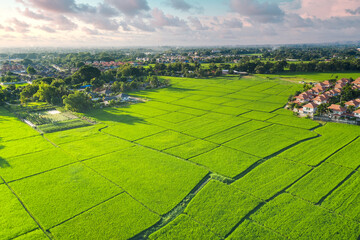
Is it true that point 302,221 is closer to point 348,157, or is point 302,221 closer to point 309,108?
point 348,157

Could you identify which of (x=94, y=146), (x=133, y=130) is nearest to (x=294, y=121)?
(x=133, y=130)

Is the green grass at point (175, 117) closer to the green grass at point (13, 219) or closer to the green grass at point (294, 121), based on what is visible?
the green grass at point (294, 121)

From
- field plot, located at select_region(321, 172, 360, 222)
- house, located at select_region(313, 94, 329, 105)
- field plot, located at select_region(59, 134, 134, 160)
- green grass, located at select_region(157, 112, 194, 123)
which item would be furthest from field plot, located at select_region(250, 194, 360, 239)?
house, located at select_region(313, 94, 329, 105)

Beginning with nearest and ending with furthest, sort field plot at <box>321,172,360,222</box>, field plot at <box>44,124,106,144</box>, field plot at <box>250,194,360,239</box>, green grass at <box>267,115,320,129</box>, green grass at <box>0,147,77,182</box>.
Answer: field plot at <box>250,194,360,239</box> → field plot at <box>321,172,360,222</box> → green grass at <box>0,147,77,182</box> → field plot at <box>44,124,106,144</box> → green grass at <box>267,115,320,129</box>

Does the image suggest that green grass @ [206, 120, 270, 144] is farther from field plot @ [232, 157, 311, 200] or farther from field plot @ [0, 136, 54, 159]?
field plot @ [0, 136, 54, 159]

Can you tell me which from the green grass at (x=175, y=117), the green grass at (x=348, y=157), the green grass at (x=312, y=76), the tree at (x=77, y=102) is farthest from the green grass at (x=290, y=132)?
the green grass at (x=312, y=76)
